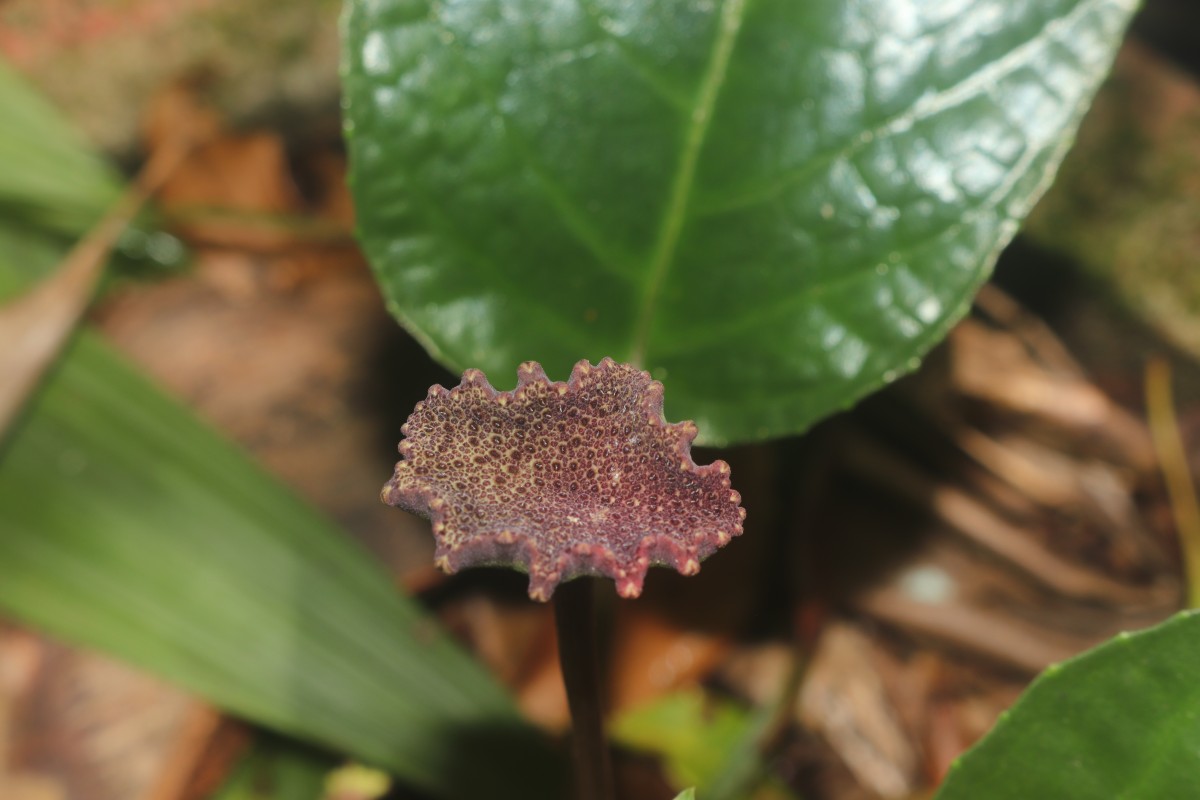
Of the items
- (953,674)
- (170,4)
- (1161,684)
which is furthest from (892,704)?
(170,4)

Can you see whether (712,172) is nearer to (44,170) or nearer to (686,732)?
(686,732)

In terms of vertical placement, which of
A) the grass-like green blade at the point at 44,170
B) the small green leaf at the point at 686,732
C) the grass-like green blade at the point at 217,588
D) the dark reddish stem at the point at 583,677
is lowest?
Answer: the small green leaf at the point at 686,732

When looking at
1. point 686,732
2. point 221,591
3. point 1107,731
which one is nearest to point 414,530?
point 221,591

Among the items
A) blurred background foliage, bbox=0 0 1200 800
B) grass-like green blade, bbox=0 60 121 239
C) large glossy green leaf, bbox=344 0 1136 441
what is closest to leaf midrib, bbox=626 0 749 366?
large glossy green leaf, bbox=344 0 1136 441

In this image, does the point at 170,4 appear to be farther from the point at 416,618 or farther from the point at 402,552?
the point at 416,618

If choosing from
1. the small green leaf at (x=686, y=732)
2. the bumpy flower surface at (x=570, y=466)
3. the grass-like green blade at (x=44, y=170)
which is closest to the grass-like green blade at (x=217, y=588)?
the small green leaf at (x=686, y=732)

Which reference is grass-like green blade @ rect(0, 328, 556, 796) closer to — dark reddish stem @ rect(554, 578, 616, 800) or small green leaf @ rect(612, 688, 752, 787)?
small green leaf @ rect(612, 688, 752, 787)

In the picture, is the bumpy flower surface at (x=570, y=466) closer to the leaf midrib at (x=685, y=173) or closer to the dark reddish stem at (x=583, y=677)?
the dark reddish stem at (x=583, y=677)

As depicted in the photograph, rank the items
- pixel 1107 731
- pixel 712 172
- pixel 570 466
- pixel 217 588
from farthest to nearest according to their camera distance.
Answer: pixel 217 588 < pixel 712 172 < pixel 1107 731 < pixel 570 466
